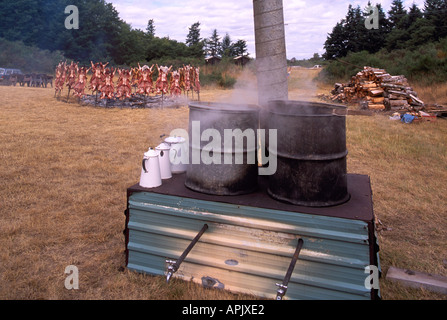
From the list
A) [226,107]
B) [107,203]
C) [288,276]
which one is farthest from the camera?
[107,203]

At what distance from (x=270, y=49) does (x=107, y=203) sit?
2.86 metres

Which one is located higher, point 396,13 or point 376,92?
point 396,13

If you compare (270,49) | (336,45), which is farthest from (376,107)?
(336,45)

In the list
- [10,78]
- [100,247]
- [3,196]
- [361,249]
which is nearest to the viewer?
[361,249]

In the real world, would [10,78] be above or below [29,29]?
below

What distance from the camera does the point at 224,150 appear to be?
8.54ft

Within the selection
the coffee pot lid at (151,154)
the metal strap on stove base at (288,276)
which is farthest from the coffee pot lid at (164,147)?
the metal strap on stove base at (288,276)

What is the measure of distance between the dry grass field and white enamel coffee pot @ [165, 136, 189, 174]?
718 millimetres

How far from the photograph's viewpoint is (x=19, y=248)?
126 inches

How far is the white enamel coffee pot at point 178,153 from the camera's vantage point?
10.6ft

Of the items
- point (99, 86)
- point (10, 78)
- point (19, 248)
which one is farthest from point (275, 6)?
point (10, 78)

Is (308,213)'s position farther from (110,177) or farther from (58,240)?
(110,177)

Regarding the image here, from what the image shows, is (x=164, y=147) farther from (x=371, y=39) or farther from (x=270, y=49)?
(x=371, y=39)

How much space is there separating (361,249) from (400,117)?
33.8ft
